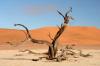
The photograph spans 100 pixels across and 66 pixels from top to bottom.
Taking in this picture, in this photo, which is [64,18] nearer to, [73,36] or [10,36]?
[10,36]

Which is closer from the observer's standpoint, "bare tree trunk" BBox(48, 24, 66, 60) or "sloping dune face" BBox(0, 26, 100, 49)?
"bare tree trunk" BBox(48, 24, 66, 60)

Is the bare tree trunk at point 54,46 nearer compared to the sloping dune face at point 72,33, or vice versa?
the bare tree trunk at point 54,46

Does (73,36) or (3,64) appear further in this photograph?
(73,36)

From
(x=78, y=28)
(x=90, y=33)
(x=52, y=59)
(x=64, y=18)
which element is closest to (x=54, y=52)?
(x=52, y=59)

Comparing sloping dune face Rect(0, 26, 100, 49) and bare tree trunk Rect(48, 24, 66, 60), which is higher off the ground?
sloping dune face Rect(0, 26, 100, 49)

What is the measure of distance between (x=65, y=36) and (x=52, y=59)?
56.2 m

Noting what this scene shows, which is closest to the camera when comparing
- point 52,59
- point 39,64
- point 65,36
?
point 39,64

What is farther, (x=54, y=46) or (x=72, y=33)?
(x=72, y=33)

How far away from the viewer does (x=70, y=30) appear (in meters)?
90.4

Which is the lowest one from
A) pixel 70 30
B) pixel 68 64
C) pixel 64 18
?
pixel 68 64

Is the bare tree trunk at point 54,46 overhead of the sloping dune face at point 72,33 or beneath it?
beneath

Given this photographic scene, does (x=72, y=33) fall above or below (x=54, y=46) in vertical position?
above

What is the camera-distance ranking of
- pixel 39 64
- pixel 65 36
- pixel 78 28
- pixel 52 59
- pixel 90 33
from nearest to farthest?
pixel 39 64 → pixel 52 59 → pixel 65 36 → pixel 90 33 → pixel 78 28

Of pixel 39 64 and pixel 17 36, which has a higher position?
pixel 17 36
